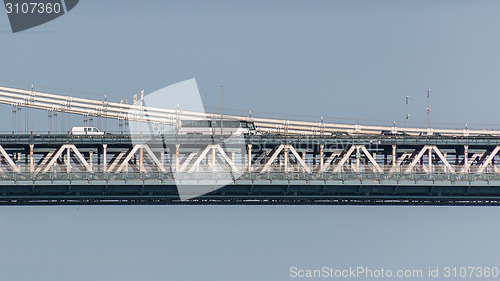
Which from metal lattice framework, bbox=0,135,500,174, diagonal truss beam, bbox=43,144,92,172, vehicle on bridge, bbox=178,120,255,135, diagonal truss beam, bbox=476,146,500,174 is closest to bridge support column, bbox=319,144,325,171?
metal lattice framework, bbox=0,135,500,174

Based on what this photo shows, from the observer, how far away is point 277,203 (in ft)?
476

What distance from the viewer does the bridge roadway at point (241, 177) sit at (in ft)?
467

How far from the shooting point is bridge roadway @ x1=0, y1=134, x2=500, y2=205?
467ft

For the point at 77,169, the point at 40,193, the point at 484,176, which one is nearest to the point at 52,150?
the point at 77,169

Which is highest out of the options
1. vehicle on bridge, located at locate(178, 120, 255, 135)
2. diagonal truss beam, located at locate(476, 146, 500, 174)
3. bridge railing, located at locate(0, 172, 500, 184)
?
vehicle on bridge, located at locate(178, 120, 255, 135)

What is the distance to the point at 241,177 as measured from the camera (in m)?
144

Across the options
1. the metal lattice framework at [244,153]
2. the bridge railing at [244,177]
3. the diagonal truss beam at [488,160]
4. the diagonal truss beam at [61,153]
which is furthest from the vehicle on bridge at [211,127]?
the diagonal truss beam at [488,160]

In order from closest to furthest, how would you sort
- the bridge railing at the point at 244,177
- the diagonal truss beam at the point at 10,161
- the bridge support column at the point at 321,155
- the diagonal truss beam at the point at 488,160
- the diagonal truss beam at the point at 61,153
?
the bridge railing at the point at 244,177 → the diagonal truss beam at the point at 10,161 → the diagonal truss beam at the point at 61,153 → the bridge support column at the point at 321,155 → the diagonal truss beam at the point at 488,160

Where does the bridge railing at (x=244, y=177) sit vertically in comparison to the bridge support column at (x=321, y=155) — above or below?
below

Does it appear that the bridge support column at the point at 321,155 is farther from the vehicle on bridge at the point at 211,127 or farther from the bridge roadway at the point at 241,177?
the vehicle on bridge at the point at 211,127

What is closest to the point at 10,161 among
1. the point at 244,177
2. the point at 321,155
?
the point at 244,177

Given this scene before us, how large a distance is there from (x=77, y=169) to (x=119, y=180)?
19486mm

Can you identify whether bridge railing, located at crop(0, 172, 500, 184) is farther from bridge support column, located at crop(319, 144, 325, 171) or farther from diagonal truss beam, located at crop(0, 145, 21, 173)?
bridge support column, located at crop(319, 144, 325, 171)

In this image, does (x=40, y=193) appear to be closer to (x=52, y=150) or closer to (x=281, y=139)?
(x=52, y=150)
